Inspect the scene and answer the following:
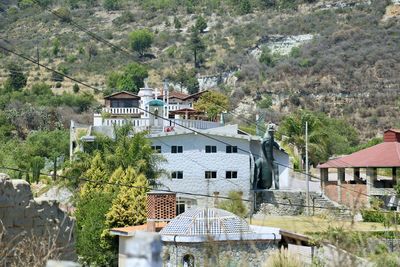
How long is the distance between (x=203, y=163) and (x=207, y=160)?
9.7 inches

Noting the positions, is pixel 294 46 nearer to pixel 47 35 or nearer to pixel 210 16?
pixel 210 16

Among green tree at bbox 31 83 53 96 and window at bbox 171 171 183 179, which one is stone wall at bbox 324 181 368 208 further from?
green tree at bbox 31 83 53 96

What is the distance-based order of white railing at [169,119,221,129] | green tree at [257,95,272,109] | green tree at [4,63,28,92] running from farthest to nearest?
green tree at [4,63,28,92] → green tree at [257,95,272,109] → white railing at [169,119,221,129]

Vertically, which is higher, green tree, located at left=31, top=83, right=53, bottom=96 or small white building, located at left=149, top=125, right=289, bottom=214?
green tree, located at left=31, top=83, right=53, bottom=96

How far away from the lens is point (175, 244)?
28.7m

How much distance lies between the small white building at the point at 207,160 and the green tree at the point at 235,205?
216cm

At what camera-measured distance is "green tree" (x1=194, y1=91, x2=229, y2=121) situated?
72375 mm

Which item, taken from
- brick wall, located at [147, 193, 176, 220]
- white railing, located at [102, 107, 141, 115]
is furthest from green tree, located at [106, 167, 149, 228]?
white railing, located at [102, 107, 141, 115]

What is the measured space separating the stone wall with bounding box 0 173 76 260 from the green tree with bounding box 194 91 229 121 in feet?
172

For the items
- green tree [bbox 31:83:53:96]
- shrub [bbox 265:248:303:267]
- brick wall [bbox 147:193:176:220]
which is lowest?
shrub [bbox 265:248:303:267]

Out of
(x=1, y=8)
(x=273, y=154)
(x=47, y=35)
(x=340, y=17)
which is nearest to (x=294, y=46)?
(x=340, y=17)

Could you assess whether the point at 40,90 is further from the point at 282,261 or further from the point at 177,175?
the point at 282,261

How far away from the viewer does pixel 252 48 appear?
411ft

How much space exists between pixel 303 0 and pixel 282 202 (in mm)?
97898
